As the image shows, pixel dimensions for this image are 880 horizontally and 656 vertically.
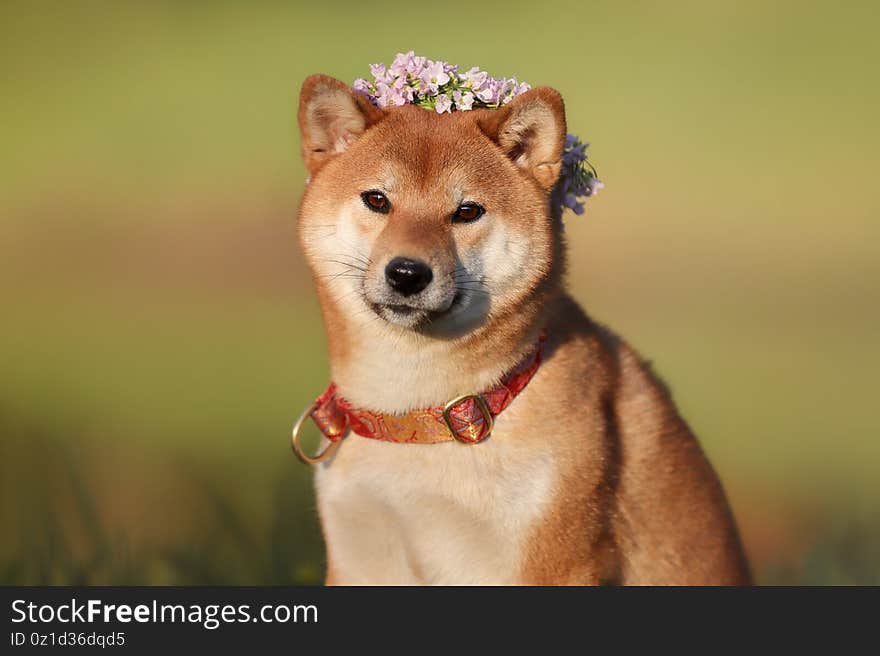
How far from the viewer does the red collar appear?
323 cm

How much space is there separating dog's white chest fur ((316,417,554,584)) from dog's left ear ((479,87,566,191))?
0.87m

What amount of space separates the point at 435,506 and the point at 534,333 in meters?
0.65

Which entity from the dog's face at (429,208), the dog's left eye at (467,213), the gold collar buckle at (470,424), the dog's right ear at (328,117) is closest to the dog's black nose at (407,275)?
the dog's face at (429,208)

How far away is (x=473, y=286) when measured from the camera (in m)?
3.19

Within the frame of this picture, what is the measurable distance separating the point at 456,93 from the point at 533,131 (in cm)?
30

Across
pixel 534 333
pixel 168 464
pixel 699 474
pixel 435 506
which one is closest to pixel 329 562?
pixel 435 506

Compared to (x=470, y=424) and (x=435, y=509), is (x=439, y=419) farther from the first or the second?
(x=435, y=509)

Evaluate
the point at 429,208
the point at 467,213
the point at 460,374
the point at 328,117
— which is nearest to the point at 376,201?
the point at 429,208

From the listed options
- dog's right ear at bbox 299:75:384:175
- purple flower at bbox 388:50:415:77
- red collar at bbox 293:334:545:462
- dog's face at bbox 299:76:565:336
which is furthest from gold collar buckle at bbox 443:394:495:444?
purple flower at bbox 388:50:415:77

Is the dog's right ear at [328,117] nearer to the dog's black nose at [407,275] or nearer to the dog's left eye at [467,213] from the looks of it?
the dog's left eye at [467,213]

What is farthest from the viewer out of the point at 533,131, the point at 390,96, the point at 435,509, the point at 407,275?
the point at 390,96

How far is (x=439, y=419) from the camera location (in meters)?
3.27

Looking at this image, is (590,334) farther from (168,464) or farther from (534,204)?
(168,464)

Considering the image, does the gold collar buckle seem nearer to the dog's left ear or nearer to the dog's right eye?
the dog's right eye
